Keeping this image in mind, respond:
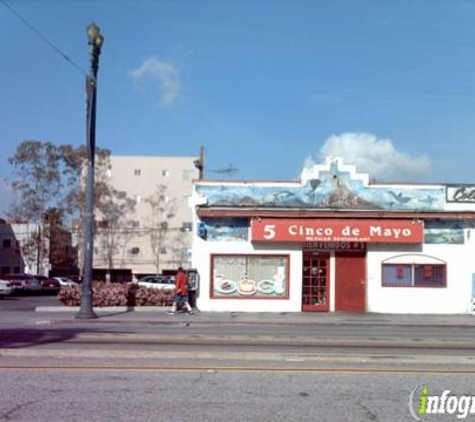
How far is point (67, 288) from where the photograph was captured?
2622cm

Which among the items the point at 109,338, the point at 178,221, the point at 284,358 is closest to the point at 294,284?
the point at 109,338

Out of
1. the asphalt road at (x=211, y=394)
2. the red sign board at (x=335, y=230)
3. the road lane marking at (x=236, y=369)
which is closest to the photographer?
the asphalt road at (x=211, y=394)

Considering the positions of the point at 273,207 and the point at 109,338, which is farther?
the point at 273,207

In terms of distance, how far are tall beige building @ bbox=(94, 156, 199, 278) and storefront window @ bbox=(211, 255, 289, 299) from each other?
4433 centimetres

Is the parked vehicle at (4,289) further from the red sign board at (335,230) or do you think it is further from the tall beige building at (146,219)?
the tall beige building at (146,219)

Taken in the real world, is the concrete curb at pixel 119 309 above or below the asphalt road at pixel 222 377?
below

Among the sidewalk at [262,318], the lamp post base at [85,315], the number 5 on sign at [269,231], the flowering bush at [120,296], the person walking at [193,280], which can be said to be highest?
the number 5 on sign at [269,231]

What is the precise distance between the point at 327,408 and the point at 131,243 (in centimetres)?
6832

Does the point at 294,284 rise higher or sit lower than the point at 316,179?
lower

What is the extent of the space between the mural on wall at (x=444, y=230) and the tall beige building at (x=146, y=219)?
151 feet

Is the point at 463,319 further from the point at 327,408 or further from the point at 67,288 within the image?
the point at 327,408

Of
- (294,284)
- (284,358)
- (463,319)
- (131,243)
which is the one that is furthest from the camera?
(131,243)

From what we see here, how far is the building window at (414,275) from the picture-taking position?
2536 centimetres

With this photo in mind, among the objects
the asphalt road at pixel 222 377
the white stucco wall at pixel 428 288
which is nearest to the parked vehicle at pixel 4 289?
the white stucco wall at pixel 428 288
